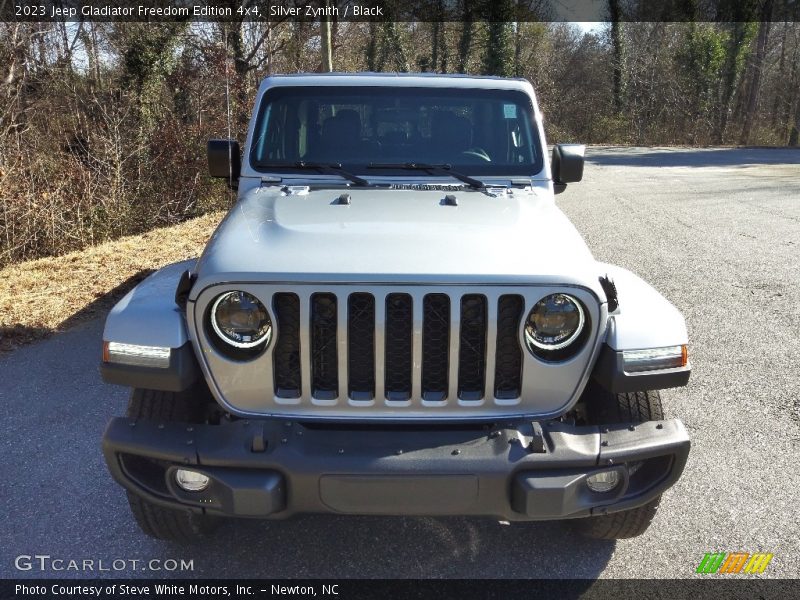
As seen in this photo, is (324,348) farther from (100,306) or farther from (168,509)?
(100,306)

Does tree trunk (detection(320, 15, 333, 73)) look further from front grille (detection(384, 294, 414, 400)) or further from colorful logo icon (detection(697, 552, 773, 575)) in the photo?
colorful logo icon (detection(697, 552, 773, 575))

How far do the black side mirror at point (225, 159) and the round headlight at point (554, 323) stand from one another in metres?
2.23

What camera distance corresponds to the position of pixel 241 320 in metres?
2.46

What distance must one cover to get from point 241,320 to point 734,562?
225 centimetres

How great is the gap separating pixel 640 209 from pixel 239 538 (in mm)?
11063

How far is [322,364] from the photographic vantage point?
8.27 feet

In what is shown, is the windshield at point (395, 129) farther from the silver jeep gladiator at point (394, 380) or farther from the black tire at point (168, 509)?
the black tire at point (168, 509)

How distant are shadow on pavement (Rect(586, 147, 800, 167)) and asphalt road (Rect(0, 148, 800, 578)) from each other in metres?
16.5

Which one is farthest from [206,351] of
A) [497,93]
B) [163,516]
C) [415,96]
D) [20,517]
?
[497,93]

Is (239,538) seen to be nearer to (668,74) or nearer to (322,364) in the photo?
(322,364)

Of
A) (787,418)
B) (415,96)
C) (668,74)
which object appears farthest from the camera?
(668,74)

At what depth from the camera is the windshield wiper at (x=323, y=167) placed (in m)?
3.64

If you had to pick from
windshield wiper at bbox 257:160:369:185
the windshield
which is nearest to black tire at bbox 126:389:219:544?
windshield wiper at bbox 257:160:369:185

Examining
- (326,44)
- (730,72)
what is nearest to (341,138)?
(326,44)
